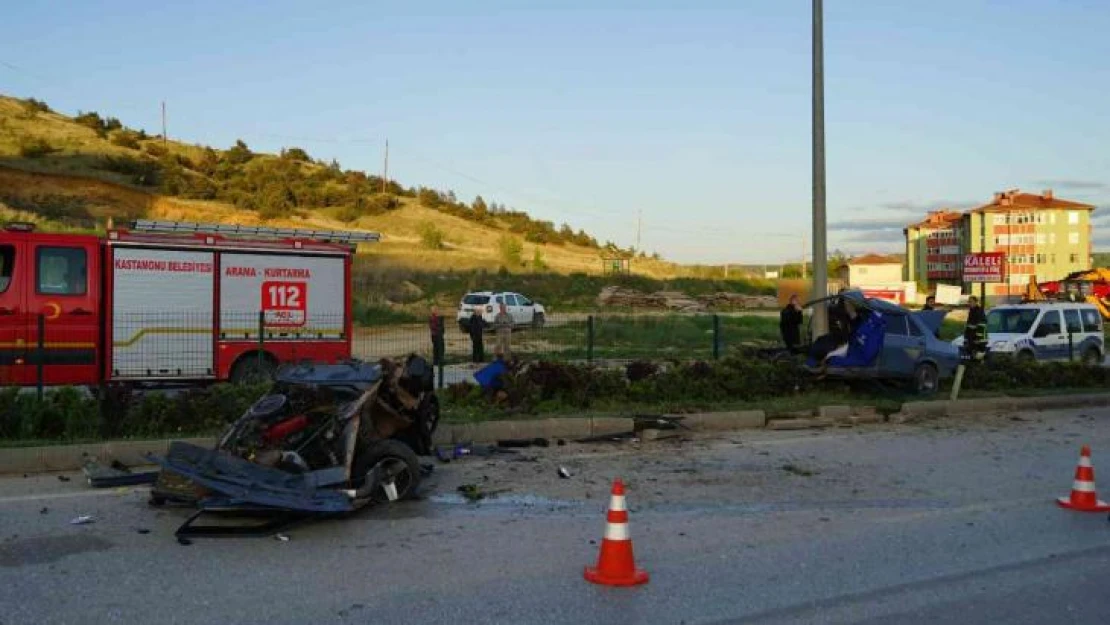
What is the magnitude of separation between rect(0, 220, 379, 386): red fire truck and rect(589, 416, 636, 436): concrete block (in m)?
5.67

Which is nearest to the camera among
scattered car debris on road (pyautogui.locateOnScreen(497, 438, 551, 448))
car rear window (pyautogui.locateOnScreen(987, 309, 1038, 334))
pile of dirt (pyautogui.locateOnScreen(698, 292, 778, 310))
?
scattered car debris on road (pyautogui.locateOnScreen(497, 438, 551, 448))

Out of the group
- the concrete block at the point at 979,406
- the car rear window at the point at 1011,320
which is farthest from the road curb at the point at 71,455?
the car rear window at the point at 1011,320

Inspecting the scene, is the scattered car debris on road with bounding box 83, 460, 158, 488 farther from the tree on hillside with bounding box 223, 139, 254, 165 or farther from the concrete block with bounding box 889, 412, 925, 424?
the tree on hillside with bounding box 223, 139, 254, 165

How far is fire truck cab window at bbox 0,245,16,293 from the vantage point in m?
12.7

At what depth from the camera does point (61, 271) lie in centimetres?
1318

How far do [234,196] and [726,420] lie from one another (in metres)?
57.3

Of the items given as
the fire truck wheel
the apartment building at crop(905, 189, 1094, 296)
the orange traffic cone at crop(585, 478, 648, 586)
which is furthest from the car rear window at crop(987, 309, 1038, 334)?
the apartment building at crop(905, 189, 1094, 296)

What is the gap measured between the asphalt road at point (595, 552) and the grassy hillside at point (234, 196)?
39.6 metres

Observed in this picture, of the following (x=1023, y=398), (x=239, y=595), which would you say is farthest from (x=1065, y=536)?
(x=1023, y=398)

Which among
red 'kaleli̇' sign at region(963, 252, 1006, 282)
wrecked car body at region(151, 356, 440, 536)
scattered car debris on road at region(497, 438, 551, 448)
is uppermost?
red 'kaleli̇' sign at region(963, 252, 1006, 282)

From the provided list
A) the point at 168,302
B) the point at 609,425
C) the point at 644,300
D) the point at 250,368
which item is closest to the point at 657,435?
the point at 609,425

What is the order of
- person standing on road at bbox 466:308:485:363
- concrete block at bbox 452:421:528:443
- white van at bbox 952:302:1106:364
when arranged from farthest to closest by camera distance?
white van at bbox 952:302:1106:364 → person standing on road at bbox 466:308:485:363 → concrete block at bbox 452:421:528:443

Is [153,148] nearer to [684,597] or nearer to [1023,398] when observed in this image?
[1023,398]

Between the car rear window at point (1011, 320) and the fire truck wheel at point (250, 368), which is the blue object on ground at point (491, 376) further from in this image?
the car rear window at point (1011, 320)
